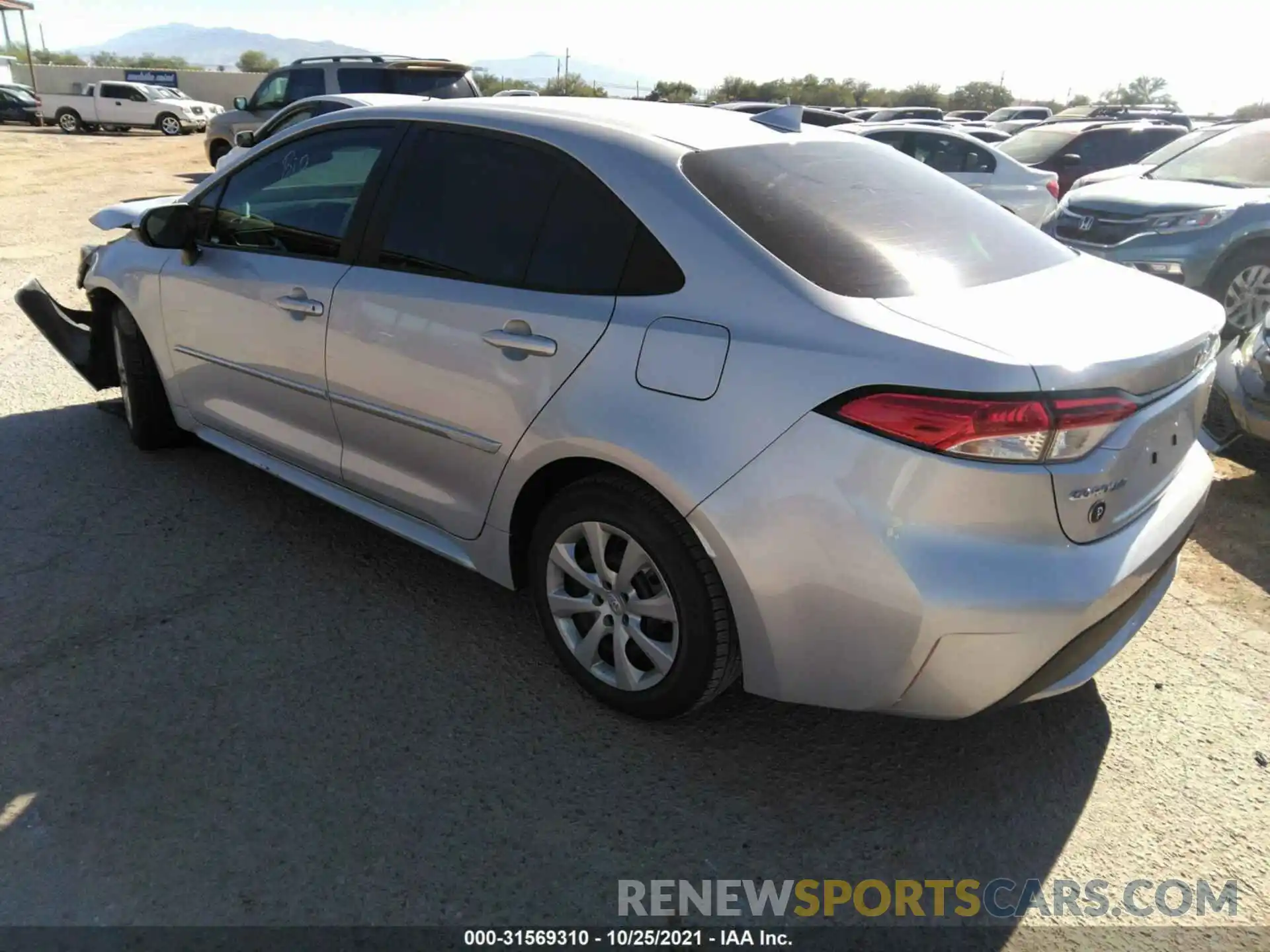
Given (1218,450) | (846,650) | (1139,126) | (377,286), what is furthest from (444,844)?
(1139,126)

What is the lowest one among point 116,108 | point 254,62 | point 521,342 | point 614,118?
point 254,62

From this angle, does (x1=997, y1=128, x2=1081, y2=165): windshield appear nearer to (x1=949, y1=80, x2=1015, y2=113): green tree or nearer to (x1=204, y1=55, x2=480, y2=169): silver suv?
(x1=204, y1=55, x2=480, y2=169): silver suv

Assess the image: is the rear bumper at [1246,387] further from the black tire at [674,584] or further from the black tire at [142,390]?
the black tire at [142,390]

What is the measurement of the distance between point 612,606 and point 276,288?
1.88 m

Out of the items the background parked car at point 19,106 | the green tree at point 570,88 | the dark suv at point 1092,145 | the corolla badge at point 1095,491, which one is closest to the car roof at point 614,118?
the corolla badge at point 1095,491

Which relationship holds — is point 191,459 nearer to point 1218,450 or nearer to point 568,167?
point 568,167

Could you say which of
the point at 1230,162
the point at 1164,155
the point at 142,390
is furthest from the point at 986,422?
the point at 1164,155

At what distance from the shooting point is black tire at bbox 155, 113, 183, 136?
31875 mm

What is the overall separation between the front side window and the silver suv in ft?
24.5

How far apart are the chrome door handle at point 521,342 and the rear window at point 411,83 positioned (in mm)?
10497

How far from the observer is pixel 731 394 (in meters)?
2.40

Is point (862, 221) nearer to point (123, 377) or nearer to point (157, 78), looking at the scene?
point (123, 377)

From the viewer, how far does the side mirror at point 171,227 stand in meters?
3.96

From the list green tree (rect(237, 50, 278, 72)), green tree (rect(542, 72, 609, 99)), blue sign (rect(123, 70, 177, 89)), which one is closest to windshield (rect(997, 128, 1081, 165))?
green tree (rect(542, 72, 609, 99))
